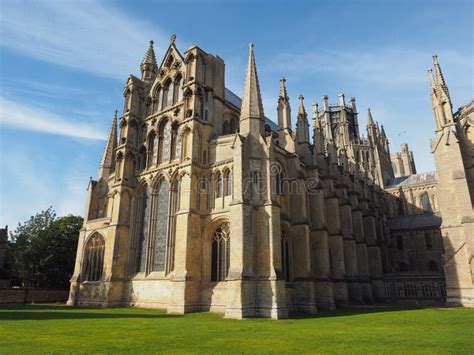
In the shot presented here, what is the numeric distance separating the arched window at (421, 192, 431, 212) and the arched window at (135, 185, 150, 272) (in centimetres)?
4694

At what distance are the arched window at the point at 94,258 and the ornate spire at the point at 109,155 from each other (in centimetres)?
777

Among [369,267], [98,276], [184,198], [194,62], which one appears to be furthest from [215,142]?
[369,267]

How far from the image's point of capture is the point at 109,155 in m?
38.2

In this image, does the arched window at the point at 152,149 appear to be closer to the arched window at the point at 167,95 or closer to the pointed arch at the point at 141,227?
the pointed arch at the point at 141,227

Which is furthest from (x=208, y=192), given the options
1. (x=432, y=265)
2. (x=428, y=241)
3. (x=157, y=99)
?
Result: (x=428, y=241)

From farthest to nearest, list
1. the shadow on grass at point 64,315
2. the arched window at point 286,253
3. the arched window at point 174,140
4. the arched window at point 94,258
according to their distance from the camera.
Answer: the arched window at point 94,258
the arched window at point 174,140
the arched window at point 286,253
the shadow on grass at point 64,315

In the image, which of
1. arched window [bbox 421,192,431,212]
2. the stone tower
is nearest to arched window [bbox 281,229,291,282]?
the stone tower

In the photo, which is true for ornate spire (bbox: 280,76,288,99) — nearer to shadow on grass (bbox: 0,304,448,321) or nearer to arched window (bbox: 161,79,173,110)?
arched window (bbox: 161,79,173,110)

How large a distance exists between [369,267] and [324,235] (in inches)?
538

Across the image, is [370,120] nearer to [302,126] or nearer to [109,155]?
[302,126]

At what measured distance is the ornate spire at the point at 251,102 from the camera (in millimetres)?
24469

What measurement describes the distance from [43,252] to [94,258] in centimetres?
822

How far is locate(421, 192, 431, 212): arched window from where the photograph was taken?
55.7m

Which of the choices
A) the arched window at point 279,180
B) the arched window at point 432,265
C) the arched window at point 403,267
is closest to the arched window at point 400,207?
the arched window at point 403,267
